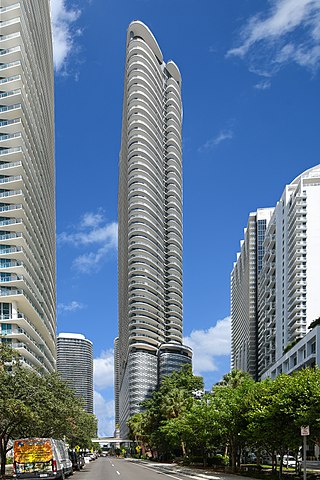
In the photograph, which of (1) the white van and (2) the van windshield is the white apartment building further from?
(2) the van windshield

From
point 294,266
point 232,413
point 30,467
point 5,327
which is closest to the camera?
point 30,467

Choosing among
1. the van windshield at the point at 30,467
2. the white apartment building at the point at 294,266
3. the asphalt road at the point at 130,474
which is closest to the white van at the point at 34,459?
the van windshield at the point at 30,467

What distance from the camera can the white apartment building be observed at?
449 ft

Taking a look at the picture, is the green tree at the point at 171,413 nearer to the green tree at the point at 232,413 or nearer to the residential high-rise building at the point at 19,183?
the green tree at the point at 232,413

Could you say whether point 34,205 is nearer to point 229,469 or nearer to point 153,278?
point 229,469

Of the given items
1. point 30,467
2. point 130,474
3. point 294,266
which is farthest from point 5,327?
point 294,266

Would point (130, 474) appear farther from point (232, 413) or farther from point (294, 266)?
point (294, 266)

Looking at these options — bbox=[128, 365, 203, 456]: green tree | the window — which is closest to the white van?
bbox=[128, 365, 203, 456]: green tree

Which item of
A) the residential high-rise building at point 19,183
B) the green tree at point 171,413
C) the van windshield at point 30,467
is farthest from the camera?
the residential high-rise building at point 19,183

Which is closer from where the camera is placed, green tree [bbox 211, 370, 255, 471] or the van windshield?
the van windshield

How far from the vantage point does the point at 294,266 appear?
139875 millimetres

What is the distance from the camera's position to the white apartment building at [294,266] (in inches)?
5389

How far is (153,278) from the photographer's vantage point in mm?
193875

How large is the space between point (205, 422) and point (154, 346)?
457ft
